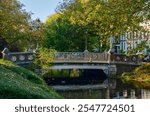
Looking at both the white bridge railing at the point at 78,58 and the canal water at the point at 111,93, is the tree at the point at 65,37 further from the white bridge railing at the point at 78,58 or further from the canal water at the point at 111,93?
the canal water at the point at 111,93

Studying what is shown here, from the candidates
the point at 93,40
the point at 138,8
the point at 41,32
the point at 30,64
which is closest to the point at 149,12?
the point at 138,8

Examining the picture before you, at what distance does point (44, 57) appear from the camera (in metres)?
33.3

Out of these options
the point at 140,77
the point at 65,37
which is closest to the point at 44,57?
the point at 140,77

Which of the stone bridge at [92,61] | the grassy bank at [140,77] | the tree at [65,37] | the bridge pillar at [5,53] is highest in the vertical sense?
the tree at [65,37]

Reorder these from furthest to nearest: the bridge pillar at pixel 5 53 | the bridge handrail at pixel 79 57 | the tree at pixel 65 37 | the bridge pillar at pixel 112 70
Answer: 1. the tree at pixel 65 37
2. the bridge pillar at pixel 112 70
3. the bridge handrail at pixel 79 57
4. the bridge pillar at pixel 5 53

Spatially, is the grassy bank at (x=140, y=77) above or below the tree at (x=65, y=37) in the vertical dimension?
below

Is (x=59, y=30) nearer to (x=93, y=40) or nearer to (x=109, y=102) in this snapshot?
(x=93, y=40)

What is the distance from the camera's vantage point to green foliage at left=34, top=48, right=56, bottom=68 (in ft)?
107

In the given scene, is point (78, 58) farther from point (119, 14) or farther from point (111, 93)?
point (119, 14)

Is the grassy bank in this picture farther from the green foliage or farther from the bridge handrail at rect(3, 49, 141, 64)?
the green foliage

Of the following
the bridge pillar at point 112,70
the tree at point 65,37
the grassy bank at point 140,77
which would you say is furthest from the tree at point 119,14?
the tree at point 65,37

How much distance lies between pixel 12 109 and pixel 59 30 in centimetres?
3852

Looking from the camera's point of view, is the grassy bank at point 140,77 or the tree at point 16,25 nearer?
the grassy bank at point 140,77

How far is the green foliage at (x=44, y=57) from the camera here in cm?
3272
